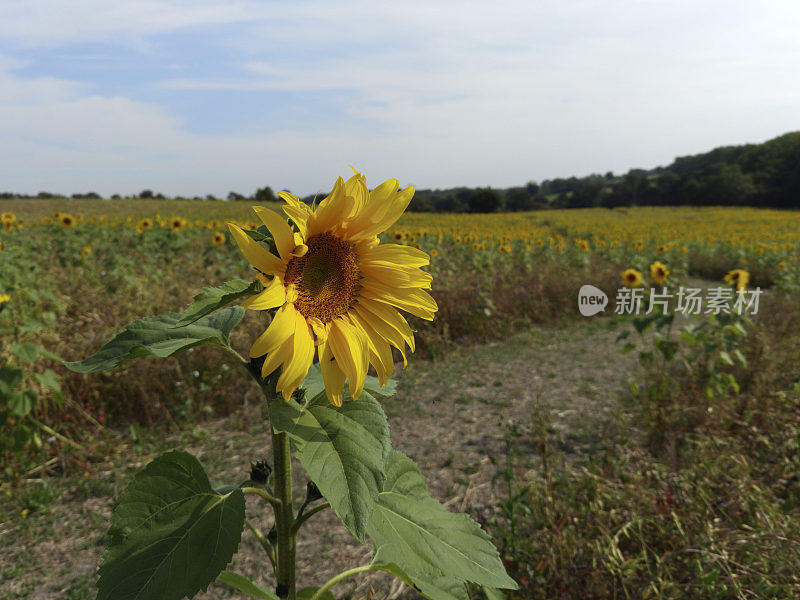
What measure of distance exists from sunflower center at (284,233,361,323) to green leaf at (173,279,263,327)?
86 mm

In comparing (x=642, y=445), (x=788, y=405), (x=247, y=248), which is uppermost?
(x=247, y=248)

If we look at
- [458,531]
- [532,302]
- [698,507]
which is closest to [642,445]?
[698,507]

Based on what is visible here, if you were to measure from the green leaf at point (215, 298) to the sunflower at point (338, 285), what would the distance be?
3 cm

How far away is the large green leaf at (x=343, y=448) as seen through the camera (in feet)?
2.65

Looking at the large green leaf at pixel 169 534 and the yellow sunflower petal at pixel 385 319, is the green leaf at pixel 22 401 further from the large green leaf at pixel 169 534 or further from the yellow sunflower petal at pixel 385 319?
the yellow sunflower petal at pixel 385 319

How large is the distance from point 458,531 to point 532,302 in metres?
6.87

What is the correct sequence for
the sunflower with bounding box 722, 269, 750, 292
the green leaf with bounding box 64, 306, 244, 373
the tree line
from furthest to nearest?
the tree line, the sunflower with bounding box 722, 269, 750, 292, the green leaf with bounding box 64, 306, 244, 373

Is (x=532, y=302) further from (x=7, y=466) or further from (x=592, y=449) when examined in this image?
(x=7, y=466)

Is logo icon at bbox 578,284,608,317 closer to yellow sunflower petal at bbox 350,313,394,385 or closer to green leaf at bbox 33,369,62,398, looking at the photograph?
green leaf at bbox 33,369,62,398

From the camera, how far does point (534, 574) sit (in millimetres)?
2244

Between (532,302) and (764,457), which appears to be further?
(532,302)

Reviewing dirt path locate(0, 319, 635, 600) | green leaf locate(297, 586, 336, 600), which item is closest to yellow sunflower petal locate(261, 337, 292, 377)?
green leaf locate(297, 586, 336, 600)

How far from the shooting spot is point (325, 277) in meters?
0.97

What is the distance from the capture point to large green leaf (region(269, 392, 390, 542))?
808 mm
